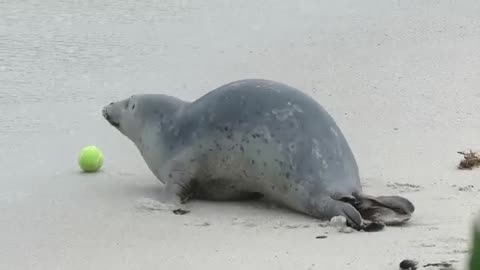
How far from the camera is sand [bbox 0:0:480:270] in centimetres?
397

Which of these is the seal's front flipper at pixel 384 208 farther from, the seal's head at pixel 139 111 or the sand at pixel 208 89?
the seal's head at pixel 139 111

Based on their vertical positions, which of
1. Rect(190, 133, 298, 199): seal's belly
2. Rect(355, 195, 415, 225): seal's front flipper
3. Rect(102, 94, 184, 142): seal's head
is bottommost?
Rect(355, 195, 415, 225): seal's front flipper

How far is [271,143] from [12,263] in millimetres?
1223

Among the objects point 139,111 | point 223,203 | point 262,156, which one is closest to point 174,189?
point 223,203

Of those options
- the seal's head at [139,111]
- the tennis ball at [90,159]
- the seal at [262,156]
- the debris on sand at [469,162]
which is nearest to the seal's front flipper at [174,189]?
the seal at [262,156]

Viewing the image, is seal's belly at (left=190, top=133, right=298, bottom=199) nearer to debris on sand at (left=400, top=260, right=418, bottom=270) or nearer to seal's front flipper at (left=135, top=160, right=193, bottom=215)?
seal's front flipper at (left=135, top=160, right=193, bottom=215)

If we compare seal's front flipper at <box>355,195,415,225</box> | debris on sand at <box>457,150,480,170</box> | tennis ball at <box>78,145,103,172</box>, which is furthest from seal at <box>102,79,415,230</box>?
debris on sand at <box>457,150,480,170</box>

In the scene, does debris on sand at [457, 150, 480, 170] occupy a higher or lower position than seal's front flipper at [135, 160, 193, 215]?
higher

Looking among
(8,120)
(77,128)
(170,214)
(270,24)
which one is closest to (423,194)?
(170,214)

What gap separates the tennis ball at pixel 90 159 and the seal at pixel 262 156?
541 millimetres

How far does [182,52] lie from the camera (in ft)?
26.5

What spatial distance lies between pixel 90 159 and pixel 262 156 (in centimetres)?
130

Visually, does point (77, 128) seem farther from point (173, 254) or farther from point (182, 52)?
point (173, 254)

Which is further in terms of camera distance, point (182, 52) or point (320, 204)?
point (182, 52)
